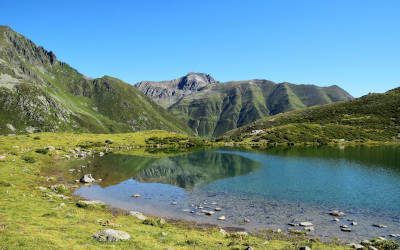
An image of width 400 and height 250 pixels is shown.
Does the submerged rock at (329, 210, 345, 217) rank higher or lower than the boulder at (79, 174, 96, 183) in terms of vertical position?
lower

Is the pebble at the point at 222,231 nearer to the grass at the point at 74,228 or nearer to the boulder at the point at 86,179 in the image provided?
the grass at the point at 74,228

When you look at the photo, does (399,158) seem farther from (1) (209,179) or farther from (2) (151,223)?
(2) (151,223)

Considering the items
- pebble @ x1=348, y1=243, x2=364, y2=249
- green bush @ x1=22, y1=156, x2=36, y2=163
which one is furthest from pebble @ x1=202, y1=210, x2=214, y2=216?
green bush @ x1=22, y1=156, x2=36, y2=163

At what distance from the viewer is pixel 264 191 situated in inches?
2714

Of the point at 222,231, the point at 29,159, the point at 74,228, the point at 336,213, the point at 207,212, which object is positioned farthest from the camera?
the point at 29,159

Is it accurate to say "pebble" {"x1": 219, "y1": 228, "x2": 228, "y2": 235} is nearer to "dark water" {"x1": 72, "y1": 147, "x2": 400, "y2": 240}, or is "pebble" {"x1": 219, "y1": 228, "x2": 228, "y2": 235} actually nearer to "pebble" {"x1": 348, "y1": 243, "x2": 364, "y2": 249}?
"dark water" {"x1": 72, "y1": 147, "x2": 400, "y2": 240}

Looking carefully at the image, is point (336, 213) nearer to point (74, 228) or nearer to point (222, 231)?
point (222, 231)

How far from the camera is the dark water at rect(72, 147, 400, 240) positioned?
160 feet

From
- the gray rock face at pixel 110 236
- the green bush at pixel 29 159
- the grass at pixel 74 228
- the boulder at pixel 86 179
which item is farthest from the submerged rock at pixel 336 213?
the green bush at pixel 29 159

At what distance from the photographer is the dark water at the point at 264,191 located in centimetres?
4878

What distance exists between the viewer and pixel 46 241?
27.8 meters

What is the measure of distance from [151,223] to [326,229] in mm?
20744

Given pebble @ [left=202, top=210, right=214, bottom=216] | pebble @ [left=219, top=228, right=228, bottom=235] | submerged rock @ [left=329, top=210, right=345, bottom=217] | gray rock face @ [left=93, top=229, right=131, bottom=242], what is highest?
gray rock face @ [left=93, top=229, right=131, bottom=242]

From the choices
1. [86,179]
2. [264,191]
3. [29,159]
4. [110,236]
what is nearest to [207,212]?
[264,191]
